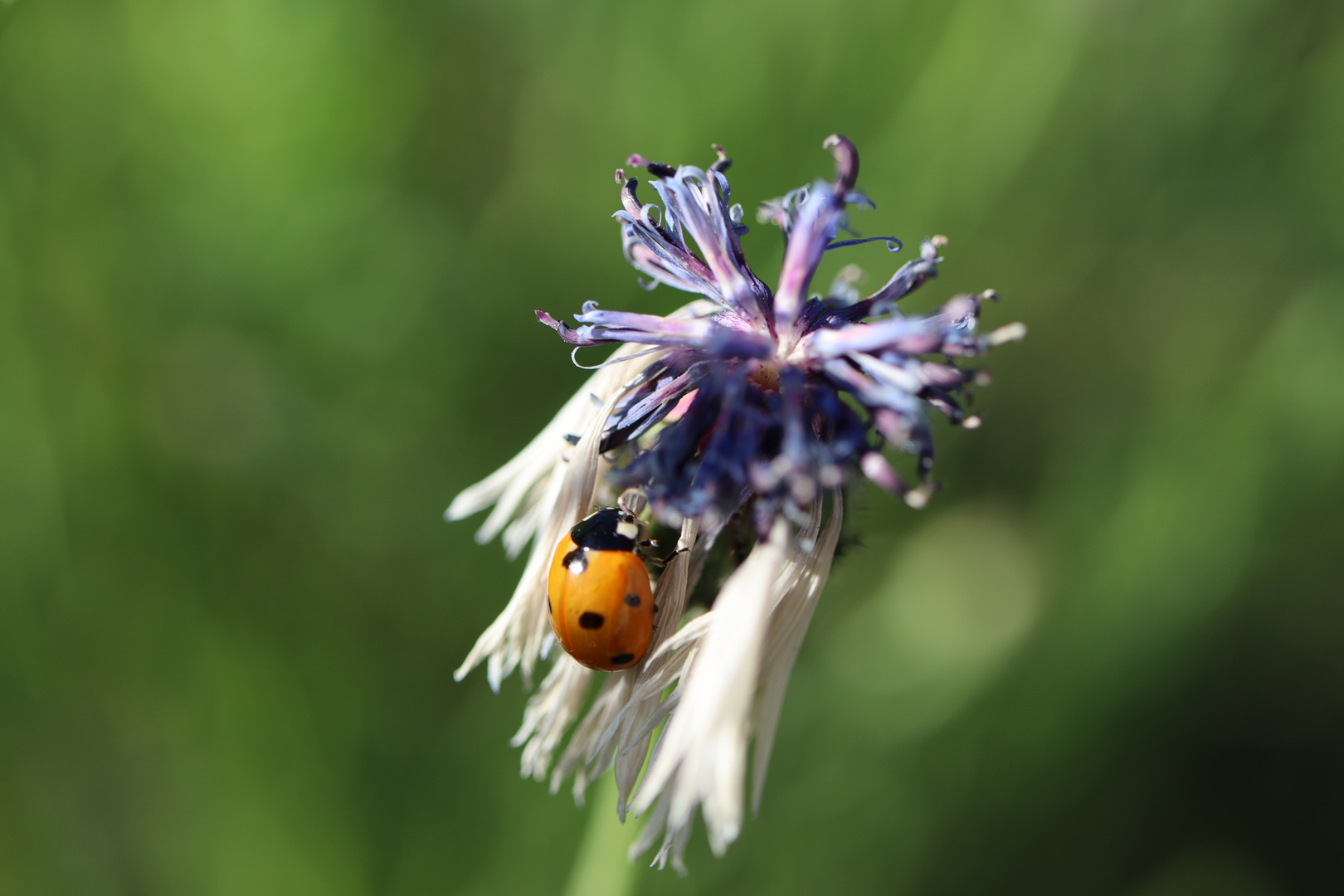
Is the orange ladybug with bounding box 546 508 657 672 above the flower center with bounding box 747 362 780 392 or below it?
below

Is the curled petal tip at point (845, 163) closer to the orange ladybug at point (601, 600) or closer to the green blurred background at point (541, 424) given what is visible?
the orange ladybug at point (601, 600)

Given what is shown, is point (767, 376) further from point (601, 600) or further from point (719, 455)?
point (601, 600)

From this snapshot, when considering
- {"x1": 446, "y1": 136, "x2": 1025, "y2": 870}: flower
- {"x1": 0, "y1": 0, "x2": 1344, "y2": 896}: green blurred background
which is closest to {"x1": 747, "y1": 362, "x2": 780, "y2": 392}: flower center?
{"x1": 446, "y1": 136, "x2": 1025, "y2": 870}: flower

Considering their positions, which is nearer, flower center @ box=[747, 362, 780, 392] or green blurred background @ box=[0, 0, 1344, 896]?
flower center @ box=[747, 362, 780, 392]

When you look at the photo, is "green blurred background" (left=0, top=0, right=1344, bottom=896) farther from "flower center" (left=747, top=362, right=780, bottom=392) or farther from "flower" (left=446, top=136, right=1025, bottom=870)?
"flower center" (left=747, top=362, right=780, bottom=392)

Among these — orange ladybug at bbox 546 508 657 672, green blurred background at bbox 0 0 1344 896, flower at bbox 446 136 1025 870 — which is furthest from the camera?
green blurred background at bbox 0 0 1344 896

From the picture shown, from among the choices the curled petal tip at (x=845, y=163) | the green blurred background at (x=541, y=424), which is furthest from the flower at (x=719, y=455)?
the green blurred background at (x=541, y=424)

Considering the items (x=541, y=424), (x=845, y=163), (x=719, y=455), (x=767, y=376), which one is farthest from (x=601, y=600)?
(x=541, y=424)
